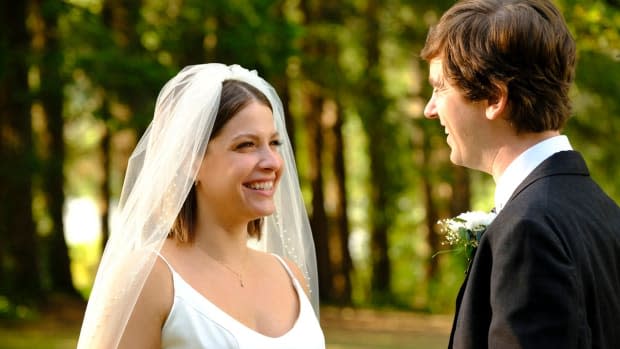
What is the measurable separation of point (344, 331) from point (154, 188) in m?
13.5

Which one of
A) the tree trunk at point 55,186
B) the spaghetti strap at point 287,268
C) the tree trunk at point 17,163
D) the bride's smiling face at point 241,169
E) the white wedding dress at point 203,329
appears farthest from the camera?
the tree trunk at point 55,186

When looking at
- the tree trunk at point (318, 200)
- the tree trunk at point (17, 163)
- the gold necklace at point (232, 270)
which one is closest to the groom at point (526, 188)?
the gold necklace at point (232, 270)

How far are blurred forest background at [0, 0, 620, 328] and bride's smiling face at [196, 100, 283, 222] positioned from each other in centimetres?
735

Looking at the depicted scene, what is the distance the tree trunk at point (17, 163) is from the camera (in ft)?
51.1

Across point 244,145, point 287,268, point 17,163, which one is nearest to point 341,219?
point 17,163

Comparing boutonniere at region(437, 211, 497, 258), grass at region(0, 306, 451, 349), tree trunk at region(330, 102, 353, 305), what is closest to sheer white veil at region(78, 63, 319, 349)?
boutonniere at region(437, 211, 497, 258)

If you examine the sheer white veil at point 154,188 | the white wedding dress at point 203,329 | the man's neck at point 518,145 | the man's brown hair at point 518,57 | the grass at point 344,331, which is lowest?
the grass at point 344,331

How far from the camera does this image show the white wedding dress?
3.49m

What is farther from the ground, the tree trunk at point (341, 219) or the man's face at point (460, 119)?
the man's face at point (460, 119)

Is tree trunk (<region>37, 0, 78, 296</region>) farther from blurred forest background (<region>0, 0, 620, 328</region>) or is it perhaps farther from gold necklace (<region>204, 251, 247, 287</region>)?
gold necklace (<region>204, 251, 247, 287</region>)

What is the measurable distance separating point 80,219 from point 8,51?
24487 millimetres

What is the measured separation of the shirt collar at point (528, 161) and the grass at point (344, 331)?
11.7 metres

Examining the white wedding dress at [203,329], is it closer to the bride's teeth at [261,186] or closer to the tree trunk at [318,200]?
the bride's teeth at [261,186]

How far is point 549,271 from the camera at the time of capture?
236 centimetres
